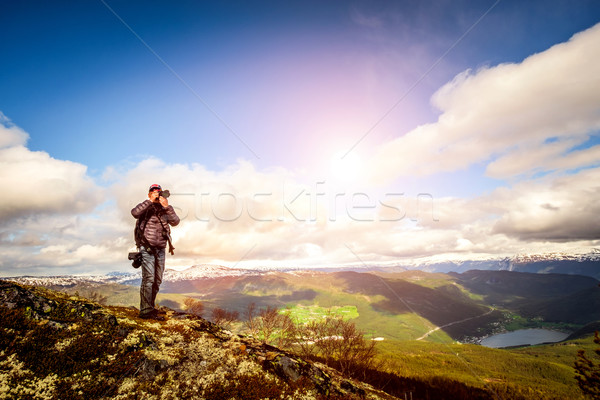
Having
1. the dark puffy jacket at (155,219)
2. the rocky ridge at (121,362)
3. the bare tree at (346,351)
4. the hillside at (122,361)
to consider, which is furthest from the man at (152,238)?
the bare tree at (346,351)

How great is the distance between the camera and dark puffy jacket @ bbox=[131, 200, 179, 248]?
35.8ft

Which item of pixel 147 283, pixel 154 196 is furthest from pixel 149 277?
pixel 154 196

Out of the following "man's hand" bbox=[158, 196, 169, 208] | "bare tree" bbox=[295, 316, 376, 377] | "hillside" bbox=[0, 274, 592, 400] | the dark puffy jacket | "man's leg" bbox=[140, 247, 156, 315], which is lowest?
"bare tree" bbox=[295, 316, 376, 377]

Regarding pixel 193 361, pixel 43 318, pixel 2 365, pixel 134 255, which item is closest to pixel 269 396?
pixel 193 361

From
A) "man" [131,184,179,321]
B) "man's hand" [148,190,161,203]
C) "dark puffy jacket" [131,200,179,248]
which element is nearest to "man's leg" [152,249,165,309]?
"man" [131,184,179,321]

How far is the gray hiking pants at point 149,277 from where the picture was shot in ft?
35.7

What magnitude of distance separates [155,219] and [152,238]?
85cm

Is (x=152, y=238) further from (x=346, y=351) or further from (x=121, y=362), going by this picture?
(x=346, y=351)

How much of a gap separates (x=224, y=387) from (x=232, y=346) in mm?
2267

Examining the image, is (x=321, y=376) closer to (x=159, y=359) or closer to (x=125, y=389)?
(x=159, y=359)

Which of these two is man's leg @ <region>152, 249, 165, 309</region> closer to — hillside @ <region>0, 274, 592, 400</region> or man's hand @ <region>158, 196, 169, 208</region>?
hillside @ <region>0, 274, 592, 400</region>

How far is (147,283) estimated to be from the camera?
1095cm

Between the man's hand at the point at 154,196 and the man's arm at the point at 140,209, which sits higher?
the man's hand at the point at 154,196

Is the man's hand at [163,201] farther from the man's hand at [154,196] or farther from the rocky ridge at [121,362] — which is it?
the rocky ridge at [121,362]
